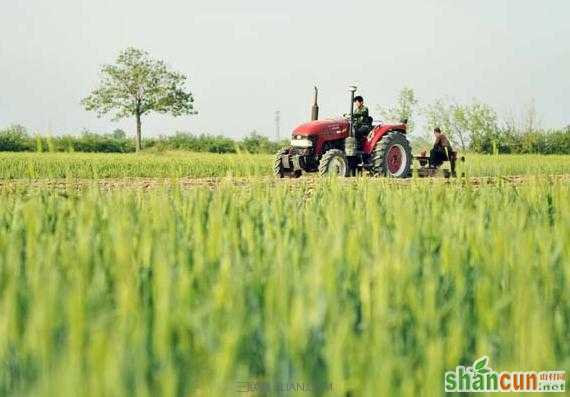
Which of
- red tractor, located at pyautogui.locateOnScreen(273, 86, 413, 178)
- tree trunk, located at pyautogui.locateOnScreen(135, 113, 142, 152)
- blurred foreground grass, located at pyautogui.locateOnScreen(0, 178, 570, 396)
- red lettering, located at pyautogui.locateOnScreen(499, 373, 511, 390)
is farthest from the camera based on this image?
tree trunk, located at pyautogui.locateOnScreen(135, 113, 142, 152)

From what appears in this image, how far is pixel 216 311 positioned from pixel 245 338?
18cm

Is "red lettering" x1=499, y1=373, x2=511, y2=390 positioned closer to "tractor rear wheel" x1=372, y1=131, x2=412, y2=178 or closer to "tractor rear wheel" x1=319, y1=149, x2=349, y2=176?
"tractor rear wheel" x1=319, y1=149, x2=349, y2=176

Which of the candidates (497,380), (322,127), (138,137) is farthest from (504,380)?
(138,137)

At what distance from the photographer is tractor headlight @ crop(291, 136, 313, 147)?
13.3 metres

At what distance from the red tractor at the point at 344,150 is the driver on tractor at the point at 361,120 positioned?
4.1 inches

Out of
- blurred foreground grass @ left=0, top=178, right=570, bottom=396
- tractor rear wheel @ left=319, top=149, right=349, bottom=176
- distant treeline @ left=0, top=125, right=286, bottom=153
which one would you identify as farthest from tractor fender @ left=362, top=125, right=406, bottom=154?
distant treeline @ left=0, top=125, right=286, bottom=153

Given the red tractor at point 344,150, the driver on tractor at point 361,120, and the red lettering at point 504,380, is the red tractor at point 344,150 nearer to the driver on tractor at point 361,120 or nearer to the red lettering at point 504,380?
the driver on tractor at point 361,120

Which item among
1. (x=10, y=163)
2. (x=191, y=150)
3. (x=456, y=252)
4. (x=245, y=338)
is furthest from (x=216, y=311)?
(x=191, y=150)

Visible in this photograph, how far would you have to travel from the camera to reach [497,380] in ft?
5.72

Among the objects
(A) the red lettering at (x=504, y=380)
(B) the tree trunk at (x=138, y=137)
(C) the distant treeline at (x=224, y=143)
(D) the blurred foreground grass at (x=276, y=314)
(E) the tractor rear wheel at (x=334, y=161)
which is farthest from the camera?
(B) the tree trunk at (x=138, y=137)

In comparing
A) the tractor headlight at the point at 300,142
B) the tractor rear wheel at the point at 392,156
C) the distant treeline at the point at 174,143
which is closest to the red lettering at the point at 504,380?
the tractor headlight at the point at 300,142

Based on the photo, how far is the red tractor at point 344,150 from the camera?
43.5ft

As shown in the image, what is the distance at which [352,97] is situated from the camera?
43.2 feet

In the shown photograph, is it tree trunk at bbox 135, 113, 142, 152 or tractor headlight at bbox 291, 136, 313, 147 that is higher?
tree trunk at bbox 135, 113, 142, 152
